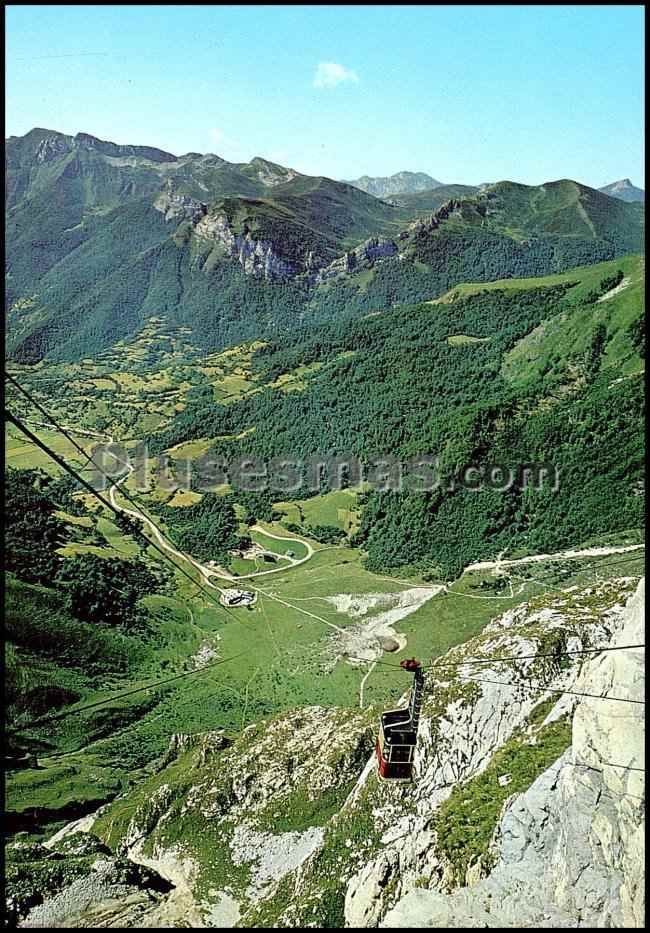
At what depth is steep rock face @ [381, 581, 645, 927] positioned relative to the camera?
1595cm

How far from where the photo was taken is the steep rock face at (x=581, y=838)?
52.3ft

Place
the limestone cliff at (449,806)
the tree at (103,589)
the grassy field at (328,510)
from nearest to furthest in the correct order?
the limestone cliff at (449,806), the tree at (103,589), the grassy field at (328,510)

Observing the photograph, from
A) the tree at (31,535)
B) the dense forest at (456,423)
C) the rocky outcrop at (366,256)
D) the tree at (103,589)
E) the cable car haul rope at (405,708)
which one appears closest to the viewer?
the cable car haul rope at (405,708)

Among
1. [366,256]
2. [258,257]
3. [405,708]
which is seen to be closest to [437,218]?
[366,256]

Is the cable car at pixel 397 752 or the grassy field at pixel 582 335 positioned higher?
the grassy field at pixel 582 335

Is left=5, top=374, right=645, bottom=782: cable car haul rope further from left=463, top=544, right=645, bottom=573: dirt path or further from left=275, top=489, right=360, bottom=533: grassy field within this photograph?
left=275, top=489, right=360, bottom=533: grassy field

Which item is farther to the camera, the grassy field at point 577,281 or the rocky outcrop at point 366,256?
the rocky outcrop at point 366,256

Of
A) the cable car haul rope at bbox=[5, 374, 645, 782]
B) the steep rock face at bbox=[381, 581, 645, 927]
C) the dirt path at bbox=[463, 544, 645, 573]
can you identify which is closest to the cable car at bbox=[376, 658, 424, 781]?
the cable car haul rope at bbox=[5, 374, 645, 782]

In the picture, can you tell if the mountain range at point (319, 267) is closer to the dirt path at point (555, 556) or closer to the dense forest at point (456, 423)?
the dense forest at point (456, 423)

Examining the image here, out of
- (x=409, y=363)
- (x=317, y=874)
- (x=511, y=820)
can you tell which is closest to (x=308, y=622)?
(x=317, y=874)

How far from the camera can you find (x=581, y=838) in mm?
17203

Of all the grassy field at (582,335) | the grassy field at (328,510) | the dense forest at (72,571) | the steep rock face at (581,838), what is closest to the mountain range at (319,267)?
the grassy field at (582,335)

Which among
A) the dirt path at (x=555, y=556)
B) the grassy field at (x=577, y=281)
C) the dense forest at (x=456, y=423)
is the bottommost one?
the dirt path at (x=555, y=556)

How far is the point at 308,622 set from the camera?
175 feet
